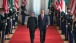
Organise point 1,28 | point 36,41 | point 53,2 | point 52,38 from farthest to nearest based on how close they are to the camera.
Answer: point 53,2
point 52,38
point 36,41
point 1,28

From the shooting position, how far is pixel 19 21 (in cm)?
2300

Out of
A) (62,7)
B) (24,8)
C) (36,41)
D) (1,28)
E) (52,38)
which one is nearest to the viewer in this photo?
(1,28)

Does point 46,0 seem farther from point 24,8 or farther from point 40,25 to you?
point 40,25

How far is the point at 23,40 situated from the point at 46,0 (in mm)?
9002

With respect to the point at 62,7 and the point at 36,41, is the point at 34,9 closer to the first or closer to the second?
the point at 62,7

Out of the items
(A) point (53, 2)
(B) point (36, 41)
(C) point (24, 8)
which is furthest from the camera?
(A) point (53, 2)

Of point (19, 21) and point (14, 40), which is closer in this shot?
point (14, 40)

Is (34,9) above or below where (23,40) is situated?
above

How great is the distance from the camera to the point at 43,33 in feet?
42.7

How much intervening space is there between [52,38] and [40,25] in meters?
3.11

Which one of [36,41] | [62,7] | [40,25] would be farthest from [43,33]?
[62,7]

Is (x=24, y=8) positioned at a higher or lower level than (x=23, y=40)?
higher

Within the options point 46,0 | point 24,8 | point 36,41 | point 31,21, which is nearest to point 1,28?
point 31,21

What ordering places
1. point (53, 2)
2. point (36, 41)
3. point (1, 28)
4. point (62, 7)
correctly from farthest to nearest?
point (53, 2) < point (62, 7) < point (36, 41) < point (1, 28)
